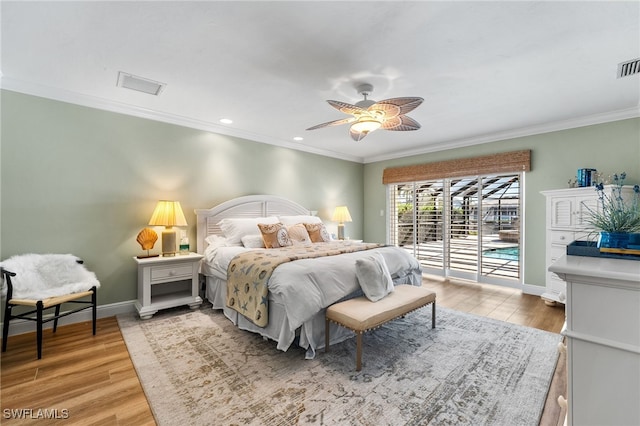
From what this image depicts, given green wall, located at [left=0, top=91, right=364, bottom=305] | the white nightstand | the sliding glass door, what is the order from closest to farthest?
green wall, located at [left=0, top=91, right=364, bottom=305]
the white nightstand
the sliding glass door

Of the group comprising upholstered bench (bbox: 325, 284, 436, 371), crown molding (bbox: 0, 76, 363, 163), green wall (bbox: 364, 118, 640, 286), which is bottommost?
upholstered bench (bbox: 325, 284, 436, 371)

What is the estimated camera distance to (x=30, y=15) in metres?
1.91

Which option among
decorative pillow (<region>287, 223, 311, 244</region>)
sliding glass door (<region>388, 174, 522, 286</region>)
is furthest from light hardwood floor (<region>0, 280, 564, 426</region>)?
decorative pillow (<region>287, 223, 311, 244</region>)

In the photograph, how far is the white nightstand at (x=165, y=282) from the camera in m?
3.24

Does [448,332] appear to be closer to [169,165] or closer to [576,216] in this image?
[576,216]

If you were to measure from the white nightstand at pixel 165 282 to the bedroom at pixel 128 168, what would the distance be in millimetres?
347

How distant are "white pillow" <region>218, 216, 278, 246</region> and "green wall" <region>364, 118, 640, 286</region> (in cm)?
371

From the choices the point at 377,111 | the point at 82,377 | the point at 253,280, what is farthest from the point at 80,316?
the point at 377,111

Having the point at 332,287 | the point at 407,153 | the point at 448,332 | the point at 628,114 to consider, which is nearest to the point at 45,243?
the point at 332,287

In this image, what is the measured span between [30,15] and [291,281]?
2597 millimetres

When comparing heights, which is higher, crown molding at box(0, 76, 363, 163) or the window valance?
crown molding at box(0, 76, 363, 163)

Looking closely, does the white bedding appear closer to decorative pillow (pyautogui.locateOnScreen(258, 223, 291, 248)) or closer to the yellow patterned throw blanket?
the yellow patterned throw blanket

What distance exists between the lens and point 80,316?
10.3 feet

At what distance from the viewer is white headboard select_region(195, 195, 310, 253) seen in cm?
402
